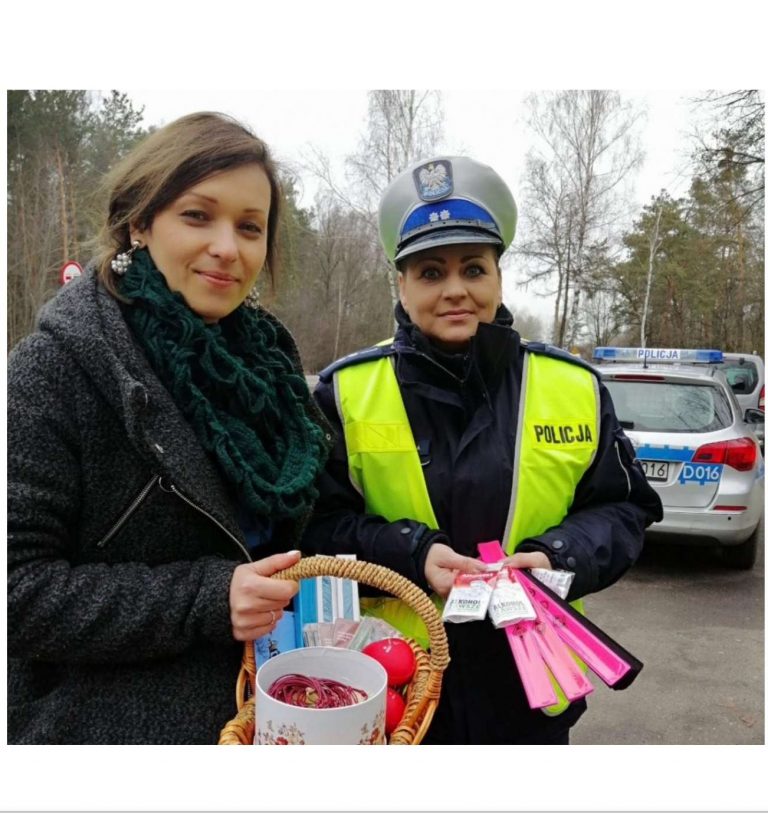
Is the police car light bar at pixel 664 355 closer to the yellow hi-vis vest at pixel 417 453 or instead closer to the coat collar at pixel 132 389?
the yellow hi-vis vest at pixel 417 453

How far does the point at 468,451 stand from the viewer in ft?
4.99

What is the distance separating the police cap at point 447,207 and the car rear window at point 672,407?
3.34 metres

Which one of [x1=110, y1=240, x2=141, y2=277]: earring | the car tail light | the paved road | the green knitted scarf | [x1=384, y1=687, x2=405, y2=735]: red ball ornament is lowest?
the paved road

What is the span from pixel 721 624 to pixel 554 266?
38.1ft

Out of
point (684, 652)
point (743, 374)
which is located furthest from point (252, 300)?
point (743, 374)

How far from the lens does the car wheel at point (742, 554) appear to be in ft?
15.9

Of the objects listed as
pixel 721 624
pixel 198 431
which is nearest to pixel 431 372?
pixel 198 431

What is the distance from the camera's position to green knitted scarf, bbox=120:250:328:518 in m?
1.16

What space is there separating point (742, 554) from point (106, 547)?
5.00 m

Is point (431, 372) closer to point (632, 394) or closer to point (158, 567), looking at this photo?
point (158, 567)

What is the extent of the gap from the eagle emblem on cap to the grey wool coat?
82cm

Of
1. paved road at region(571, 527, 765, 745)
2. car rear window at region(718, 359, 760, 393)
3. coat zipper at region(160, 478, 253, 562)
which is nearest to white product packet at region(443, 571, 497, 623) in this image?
coat zipper at region(160, 478, 253, 562)

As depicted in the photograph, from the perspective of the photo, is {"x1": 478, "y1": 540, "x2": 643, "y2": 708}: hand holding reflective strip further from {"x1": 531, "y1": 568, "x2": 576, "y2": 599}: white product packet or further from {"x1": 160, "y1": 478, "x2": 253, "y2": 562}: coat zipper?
{"x1": 160, "y1": 478, "x2": 253, "y2": 562}: coat zipper

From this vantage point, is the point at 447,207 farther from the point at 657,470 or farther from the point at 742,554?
the point at 742,554
